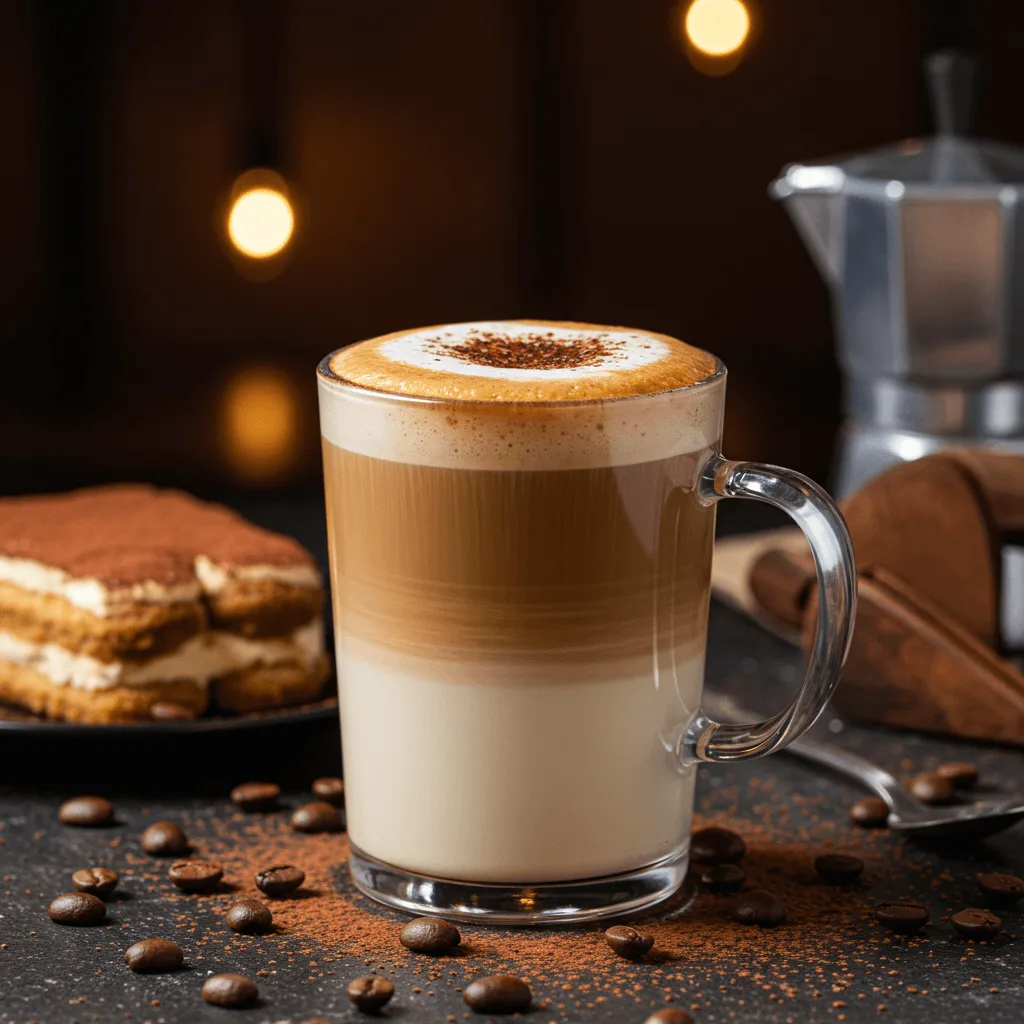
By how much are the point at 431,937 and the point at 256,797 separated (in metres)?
0.35

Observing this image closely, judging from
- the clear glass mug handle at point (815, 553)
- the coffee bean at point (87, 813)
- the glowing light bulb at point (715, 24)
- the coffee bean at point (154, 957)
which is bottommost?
the coffee bean at point (87, 813)

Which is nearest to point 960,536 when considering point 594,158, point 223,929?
point 223,929

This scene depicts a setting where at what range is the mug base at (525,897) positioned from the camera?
1.27 m

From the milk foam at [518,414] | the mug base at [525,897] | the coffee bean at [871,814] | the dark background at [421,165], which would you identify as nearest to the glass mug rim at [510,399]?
the milk foam at [518,414]

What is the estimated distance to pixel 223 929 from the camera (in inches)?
50.3

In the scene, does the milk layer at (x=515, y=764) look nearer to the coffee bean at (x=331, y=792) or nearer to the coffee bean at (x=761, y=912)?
the coffee bean at (x=761, y=912)

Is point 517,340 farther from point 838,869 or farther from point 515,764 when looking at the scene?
point 838,869

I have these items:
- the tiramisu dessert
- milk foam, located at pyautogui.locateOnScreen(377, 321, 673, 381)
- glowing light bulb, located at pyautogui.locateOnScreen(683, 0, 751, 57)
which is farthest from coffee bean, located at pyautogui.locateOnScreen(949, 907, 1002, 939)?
glowing light bulb, located at pyautogui.locateOnScreen(683, 0, 751, 57)

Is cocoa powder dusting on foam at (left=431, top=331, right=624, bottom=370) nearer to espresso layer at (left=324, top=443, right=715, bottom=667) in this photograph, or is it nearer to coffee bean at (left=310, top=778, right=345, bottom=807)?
espresso layer at (left=324, top=443, right=715, bottom=667)

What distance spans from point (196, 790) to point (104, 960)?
0.37 metres

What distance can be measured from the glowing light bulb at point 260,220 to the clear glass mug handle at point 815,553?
1665 millimetres

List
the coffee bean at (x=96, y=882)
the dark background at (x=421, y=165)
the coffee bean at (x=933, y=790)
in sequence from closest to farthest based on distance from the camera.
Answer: the coffee bean at (x=96, y=882) < the coffee bean at (x=933, y=790) < the dark background at (x=421, y=165)

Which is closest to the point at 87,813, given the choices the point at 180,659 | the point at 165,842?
the point at 165,842

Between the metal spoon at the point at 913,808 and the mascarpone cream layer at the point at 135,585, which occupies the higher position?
the mascarpone cream layer at the point at 135,585
